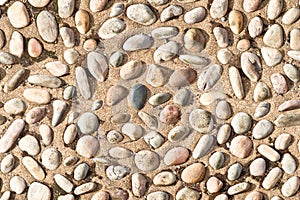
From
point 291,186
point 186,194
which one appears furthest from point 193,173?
point 291,186

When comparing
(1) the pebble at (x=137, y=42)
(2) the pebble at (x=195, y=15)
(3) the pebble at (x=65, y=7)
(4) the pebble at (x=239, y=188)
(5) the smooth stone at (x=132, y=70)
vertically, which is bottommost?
(4) the pebble at (x=239, y=188)

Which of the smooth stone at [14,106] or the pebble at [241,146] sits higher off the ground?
the smooth stone at [14,106]

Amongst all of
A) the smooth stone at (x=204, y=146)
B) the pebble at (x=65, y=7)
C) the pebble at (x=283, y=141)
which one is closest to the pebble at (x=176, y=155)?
the smooth stone at (x=204, y=146)

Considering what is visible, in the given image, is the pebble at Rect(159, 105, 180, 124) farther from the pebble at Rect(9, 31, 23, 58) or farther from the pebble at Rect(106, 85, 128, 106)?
the pebble at Rect(9, 31, 23, 58)

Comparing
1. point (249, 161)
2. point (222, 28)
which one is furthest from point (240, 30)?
point (249, 161)

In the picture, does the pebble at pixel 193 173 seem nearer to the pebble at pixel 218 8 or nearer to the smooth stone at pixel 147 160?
the smooth stone at pixel 147 160

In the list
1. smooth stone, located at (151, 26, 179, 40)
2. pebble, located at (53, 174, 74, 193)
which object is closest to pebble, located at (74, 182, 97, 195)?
pebble, located at (53, 174, 74, 193)

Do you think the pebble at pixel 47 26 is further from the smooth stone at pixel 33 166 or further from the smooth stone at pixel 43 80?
the smooth stone at pixel 33 166
